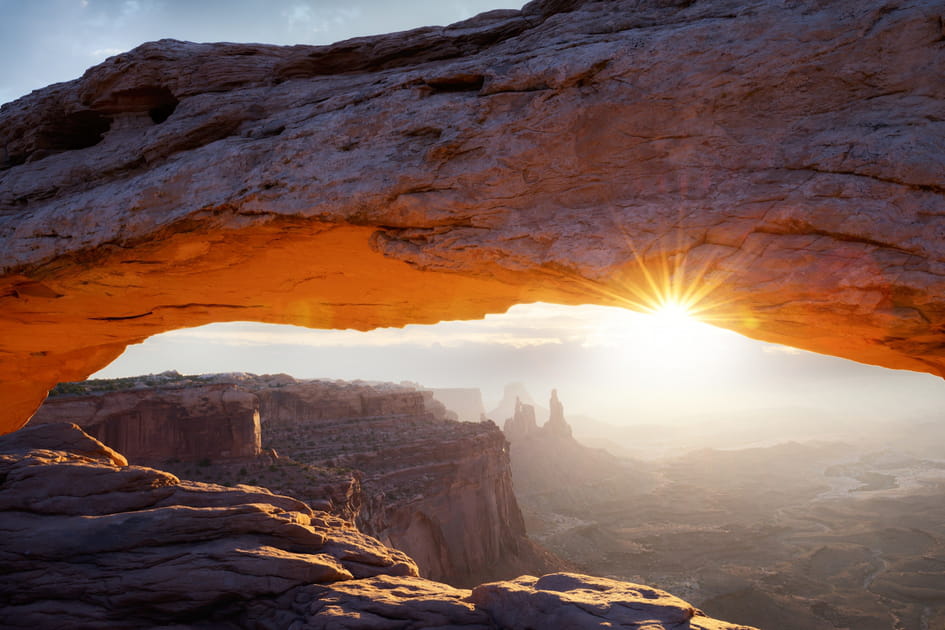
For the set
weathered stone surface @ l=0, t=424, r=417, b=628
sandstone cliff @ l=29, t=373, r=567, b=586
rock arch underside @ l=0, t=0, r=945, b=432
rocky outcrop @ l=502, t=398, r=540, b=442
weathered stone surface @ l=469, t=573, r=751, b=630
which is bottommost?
rocky outcrop @ l=502, t=398, r=540, b=442

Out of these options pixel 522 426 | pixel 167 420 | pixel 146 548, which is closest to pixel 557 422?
pixel 522 426

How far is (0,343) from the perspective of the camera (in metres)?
12.2

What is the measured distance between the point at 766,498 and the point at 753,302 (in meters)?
97.9

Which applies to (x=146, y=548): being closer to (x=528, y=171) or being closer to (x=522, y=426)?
(x=528, y=171)

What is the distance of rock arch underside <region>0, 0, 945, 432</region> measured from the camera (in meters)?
6.01

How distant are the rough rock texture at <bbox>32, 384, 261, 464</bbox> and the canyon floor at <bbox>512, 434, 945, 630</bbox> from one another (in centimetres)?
3572

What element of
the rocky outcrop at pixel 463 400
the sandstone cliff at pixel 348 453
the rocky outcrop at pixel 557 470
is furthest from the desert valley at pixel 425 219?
the rocky outcrop at pixel 463 400

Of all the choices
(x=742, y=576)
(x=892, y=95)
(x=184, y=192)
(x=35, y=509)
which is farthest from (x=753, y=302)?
(x=742, y=576)

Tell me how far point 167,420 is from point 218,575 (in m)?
29.6

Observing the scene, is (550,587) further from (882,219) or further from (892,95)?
(892,95)

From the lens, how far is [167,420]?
32719 millimetres

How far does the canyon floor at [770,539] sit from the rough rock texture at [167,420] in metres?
35.7

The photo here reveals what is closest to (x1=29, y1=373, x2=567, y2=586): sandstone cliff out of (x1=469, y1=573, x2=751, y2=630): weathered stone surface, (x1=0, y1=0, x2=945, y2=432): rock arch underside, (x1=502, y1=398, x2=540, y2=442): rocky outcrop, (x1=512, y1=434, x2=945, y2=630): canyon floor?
(x1=512, y1=434, x2=945, y2=630): canyon floor

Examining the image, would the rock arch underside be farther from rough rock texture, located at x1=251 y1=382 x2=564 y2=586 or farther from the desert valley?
rough rock texture, located at x1=251 y1=382 x2=564 y2=586
